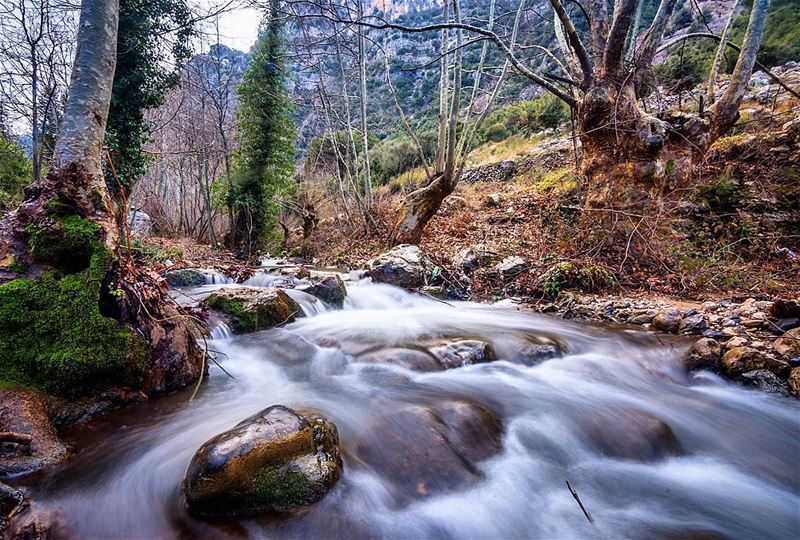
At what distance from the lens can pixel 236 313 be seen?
4.87 meters

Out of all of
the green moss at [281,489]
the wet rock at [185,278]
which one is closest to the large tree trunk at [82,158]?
the green moss at [281,489]

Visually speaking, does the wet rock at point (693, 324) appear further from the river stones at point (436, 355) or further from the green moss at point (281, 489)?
the green moss at point (281, 489)

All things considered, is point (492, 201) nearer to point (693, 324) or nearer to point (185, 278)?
point (693, 324)

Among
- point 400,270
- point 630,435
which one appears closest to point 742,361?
point 630,435

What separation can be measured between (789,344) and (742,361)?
1.32ft

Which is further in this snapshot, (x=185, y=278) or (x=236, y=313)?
(x=185, y=278)

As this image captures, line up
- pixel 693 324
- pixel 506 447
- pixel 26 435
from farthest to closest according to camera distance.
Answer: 1. pixel 693 324
2. pixel 506 447
3. pixel 26 435

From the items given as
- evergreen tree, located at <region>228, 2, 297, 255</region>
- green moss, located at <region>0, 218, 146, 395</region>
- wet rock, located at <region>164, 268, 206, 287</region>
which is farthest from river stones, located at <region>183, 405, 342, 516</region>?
evergreen tree, located at <region>228, 2, 297, 255</region>

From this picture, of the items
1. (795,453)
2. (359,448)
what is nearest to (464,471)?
(359,448)

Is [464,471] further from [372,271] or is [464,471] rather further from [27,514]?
[372,271]

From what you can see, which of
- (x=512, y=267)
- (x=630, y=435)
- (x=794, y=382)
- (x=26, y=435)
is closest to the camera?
(x=26, y=435)

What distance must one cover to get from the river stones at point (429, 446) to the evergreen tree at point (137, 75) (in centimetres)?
870

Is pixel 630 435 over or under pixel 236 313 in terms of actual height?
under

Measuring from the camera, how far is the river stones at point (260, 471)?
76.9 inches
